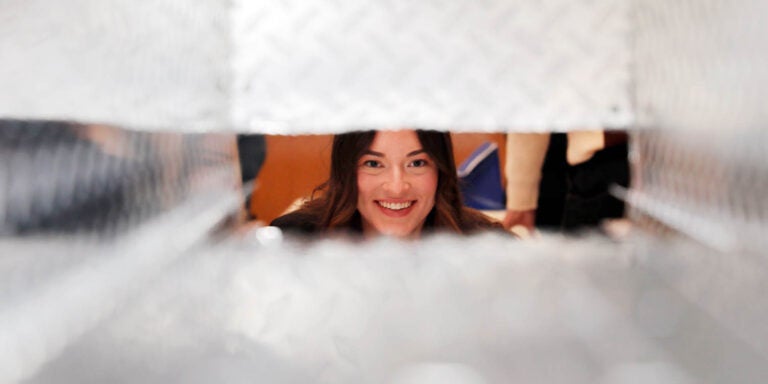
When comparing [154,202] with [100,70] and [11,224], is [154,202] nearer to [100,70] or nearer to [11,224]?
[100,70]

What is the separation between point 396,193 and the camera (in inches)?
64.1

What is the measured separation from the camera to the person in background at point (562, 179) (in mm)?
1661

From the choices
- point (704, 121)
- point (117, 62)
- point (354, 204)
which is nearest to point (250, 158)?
point (354, 204)

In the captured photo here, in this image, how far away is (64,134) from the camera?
933mm

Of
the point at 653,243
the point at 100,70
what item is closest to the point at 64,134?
the point at 100,70

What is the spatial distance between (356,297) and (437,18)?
37.2 inches

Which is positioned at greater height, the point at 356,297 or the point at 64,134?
the point at 64,134

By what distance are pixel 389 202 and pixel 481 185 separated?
198mm

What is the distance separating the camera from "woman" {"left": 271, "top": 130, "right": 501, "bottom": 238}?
5.31 feet

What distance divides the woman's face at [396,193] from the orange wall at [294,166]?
82 millimetres

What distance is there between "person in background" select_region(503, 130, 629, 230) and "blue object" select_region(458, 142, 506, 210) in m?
0.02

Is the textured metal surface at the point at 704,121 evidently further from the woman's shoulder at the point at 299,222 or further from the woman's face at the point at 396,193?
the woman's shoulder at the point at 299,222

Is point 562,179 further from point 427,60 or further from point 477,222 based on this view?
point 427,60

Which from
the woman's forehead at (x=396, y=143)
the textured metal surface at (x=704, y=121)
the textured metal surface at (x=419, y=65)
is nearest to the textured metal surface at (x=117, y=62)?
the textured metal surface at (x=419, y=65)
